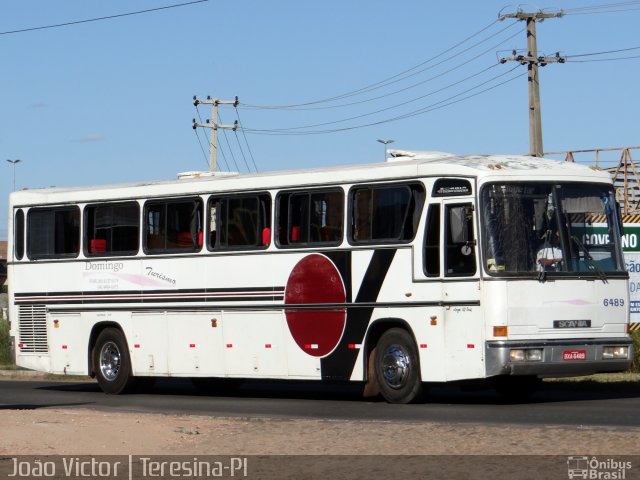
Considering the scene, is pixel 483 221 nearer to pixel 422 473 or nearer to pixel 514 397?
pixel 514 397

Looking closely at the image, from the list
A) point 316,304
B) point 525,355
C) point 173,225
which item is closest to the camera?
point 525,355

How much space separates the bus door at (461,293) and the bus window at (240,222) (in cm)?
360

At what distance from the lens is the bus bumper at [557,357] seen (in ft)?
59.2

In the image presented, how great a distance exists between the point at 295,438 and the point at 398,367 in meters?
5.30

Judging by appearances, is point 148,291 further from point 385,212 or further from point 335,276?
point 385,212

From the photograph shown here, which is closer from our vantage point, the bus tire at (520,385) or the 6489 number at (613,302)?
the 6489 number at (613,302)

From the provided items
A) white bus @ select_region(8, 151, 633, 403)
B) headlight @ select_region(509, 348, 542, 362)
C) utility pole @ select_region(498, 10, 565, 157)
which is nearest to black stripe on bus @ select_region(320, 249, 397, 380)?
white bus @ select_region(8, 151, 633, 403)

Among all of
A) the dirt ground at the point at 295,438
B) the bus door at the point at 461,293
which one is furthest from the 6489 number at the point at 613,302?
the dirt ground at the point at 295,438

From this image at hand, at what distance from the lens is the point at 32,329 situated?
81.7 ft

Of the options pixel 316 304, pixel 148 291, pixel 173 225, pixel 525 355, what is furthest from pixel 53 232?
pixel 525 355

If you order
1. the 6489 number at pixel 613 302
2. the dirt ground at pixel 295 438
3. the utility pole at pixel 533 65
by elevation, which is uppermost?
the utility pole at pixel 533 65

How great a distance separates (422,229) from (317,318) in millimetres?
2484

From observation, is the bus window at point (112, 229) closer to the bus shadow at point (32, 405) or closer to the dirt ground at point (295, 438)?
the bus shadow at point (32, 405)

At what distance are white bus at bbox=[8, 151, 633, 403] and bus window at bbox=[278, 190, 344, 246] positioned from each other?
27 mm
